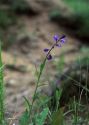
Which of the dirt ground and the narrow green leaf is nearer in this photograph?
the narrow green leaf

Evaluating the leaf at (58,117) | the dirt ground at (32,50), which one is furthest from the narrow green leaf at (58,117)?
the dirt ground at (32,50)

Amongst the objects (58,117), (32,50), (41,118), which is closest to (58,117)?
(58,117)

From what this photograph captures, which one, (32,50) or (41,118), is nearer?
(41,118)

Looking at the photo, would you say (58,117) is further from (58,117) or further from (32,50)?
(32,50)

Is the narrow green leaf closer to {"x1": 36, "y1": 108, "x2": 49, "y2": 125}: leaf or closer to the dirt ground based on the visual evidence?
{"x1": 36, "y1": 108, "x2": 49, "y2": 125}: leaf

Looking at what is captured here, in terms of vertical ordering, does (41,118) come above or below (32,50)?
below

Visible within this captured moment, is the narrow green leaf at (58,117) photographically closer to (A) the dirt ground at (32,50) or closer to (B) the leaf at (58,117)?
(B) the leaf at (58,117)

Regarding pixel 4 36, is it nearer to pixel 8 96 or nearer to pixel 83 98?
pixel 8 96

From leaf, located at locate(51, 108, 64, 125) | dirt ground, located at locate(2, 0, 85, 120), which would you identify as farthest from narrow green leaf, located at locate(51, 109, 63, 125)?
dirt ground, located at locate(2, 0, 85, 120)
